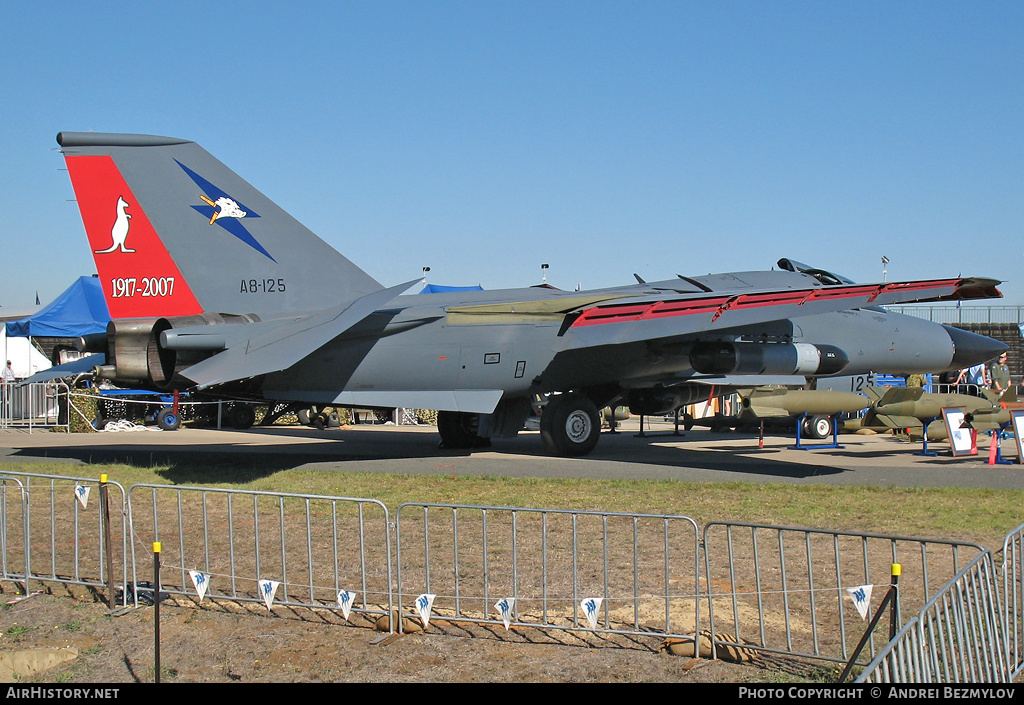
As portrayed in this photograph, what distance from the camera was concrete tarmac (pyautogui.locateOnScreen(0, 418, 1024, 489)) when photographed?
11.4 meters

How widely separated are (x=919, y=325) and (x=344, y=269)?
10697 millimetres

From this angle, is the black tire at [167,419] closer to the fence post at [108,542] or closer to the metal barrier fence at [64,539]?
the metal barrier fence at [64,539]

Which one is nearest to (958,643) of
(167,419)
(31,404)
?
(167,419)

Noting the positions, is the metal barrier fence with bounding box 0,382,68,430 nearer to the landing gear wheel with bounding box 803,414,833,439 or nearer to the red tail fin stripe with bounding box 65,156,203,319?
the red tail fin stripe with bounding box 65,156,203,319

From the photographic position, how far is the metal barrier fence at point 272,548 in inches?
224

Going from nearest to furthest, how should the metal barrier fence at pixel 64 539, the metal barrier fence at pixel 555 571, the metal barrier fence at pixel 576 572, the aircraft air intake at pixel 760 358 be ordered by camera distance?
the metal barrier fence at pixel 576 572, the metal barrier fence at pixel 555 571, the metal barrier fence at pixel 64 539, the aircraft air intake at pixel 760 358

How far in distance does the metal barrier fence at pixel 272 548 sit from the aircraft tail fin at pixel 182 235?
151 inches

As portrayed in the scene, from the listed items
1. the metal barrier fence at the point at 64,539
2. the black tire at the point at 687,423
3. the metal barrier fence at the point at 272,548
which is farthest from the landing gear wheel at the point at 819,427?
the metal barrier fence at the point at 64,539

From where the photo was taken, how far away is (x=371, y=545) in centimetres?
732

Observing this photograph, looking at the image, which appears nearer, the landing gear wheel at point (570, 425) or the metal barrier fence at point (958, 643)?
the metal barrier fence at point (958, 643)

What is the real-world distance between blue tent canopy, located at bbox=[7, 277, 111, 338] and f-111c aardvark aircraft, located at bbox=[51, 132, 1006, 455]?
1115 centimetres

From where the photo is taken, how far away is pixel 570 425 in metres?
14.2
